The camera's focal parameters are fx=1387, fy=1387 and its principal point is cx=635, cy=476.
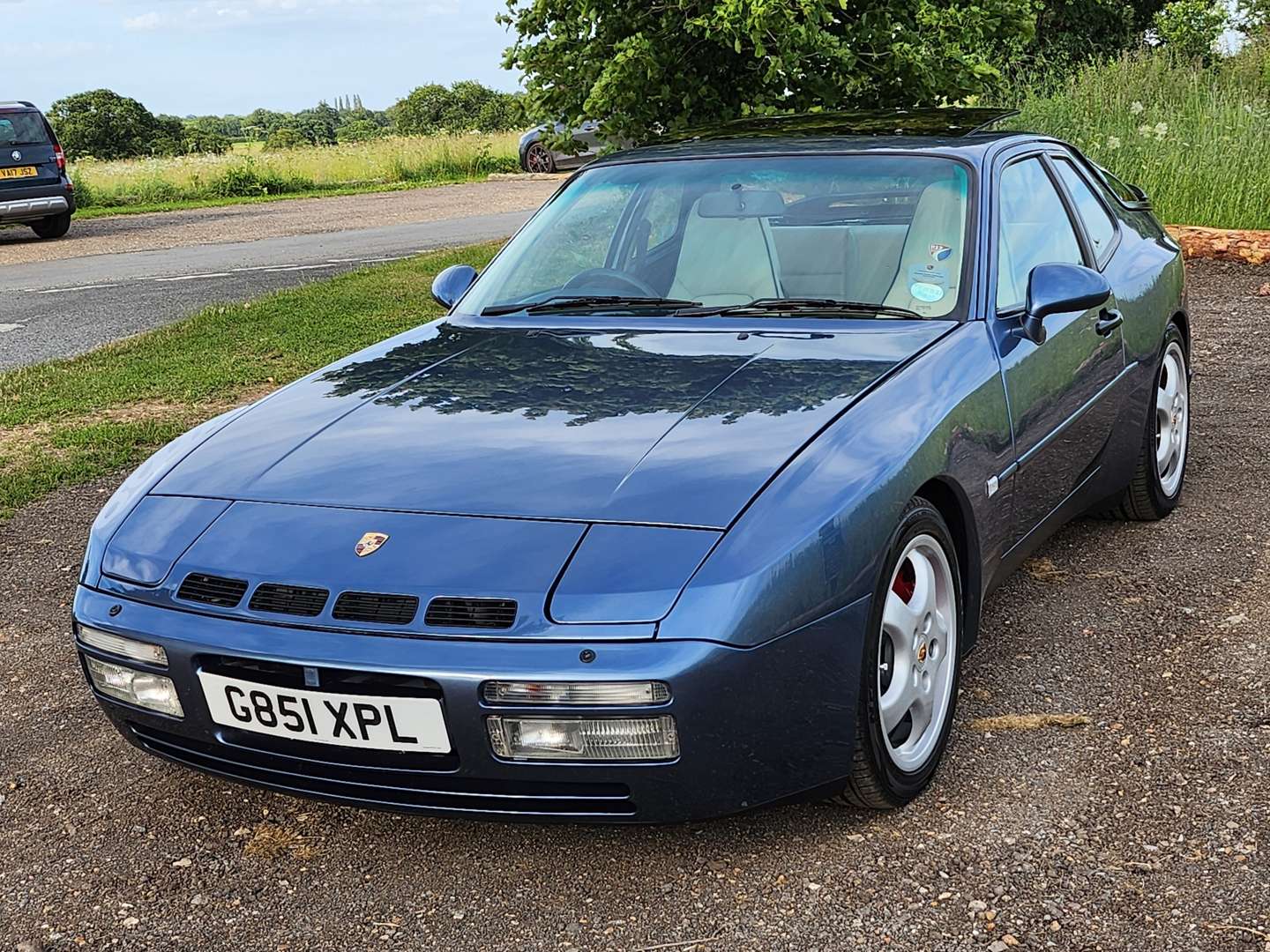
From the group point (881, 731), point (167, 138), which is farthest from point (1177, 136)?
point (167, 138)

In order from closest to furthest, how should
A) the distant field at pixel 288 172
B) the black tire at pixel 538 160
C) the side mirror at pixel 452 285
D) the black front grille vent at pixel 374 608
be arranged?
the black front grille vent at pixel 374 608, the side mirror at pixel 452 285, the distant field at pixel 288 172, the black tire at pixel 538 160

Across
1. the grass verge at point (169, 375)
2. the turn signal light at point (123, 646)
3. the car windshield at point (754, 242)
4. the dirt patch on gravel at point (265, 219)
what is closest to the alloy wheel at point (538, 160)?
the dirt patch on gravel at point (265, 219)

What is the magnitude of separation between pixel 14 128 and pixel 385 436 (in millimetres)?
17244

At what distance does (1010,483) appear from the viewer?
347 centimetres

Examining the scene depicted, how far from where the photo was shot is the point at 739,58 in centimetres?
832

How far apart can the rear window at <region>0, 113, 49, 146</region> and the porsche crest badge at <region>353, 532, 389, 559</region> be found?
17.5 m

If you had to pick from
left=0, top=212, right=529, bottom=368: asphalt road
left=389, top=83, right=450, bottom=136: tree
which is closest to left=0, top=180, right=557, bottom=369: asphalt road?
left=0, top=212, right=529, bottom=368: asphalt road

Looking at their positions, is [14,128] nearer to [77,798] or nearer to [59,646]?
[59,646]

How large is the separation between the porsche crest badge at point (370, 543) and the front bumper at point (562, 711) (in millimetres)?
190

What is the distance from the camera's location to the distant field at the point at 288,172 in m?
25.1

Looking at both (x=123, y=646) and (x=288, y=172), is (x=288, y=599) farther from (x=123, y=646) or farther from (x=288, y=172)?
(x=288, y=172)

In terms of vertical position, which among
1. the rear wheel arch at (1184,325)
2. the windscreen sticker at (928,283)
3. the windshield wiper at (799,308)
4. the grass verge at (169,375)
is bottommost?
the grass verge at (169,375)

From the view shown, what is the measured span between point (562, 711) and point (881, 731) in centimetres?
72

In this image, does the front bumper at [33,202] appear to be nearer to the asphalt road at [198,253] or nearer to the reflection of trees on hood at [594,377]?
the asphalt road at [198,253]
